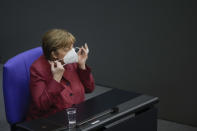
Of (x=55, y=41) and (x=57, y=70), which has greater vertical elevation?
(x=55, y=41)

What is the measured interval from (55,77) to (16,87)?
242 mm

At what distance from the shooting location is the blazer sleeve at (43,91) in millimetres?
1921

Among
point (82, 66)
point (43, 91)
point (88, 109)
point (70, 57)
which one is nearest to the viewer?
point (88, 109)

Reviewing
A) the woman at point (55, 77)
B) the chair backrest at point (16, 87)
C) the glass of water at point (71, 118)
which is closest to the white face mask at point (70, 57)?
the woman at point (55, 77)

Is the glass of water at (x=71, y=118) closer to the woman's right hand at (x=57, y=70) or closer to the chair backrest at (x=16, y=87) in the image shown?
the woman's right hand at (x=57, y=70)

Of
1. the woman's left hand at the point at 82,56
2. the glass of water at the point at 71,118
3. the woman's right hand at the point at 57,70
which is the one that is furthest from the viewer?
the woman's left hand at the point at 82,56

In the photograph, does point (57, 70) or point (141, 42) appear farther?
point (141, 42)

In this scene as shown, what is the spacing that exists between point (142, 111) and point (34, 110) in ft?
1.95

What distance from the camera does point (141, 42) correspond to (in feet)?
11.8

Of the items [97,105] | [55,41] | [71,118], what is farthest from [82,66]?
[71,118]

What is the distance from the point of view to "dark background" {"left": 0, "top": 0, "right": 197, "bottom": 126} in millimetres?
3232

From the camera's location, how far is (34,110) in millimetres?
2031

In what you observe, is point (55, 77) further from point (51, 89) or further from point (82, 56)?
point (82, 56)

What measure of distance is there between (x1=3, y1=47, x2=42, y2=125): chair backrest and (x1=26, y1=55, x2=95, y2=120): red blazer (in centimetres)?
5
